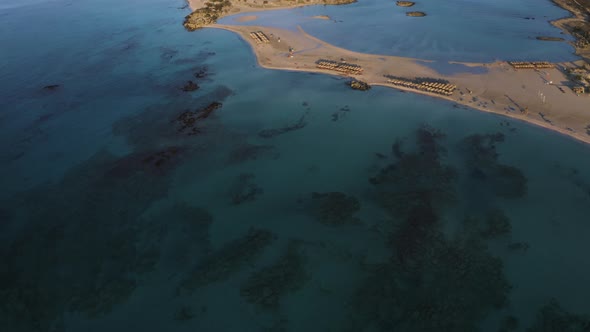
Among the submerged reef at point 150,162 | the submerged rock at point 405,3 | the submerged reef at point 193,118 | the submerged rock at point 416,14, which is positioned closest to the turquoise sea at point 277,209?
the submerged reef at point 150,162

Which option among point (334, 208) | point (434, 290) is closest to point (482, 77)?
point (334, 208)

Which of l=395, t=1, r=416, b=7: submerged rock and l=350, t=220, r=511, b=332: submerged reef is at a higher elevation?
l=395, t=1, r=416, b=7: submerged rock

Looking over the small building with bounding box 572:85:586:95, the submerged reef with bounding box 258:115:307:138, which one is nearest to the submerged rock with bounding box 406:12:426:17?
the small building with bounding box 572:85:586:95

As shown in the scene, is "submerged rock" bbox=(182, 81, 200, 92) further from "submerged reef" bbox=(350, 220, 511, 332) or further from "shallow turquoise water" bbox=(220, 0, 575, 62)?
"submerged reef" bbox=(350, 220, 511, 332)

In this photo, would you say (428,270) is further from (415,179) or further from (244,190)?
(244,190)

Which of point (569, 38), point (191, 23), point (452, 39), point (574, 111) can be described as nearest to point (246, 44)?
point (191, 23)

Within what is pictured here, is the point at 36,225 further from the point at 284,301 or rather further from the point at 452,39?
the point at 452,39

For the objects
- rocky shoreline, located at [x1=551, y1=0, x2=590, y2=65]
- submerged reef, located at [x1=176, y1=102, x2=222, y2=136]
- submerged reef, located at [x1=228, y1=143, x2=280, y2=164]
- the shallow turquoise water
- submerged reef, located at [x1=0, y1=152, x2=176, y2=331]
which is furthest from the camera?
the shallow turquoise water
